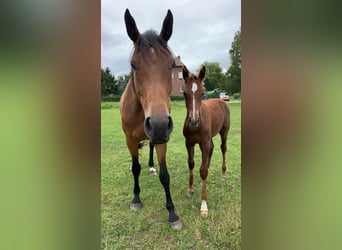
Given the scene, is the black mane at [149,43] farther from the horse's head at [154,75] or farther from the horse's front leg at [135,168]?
the horse's front leg at [135,168]

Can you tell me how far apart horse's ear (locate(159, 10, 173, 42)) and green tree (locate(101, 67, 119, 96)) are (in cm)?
39

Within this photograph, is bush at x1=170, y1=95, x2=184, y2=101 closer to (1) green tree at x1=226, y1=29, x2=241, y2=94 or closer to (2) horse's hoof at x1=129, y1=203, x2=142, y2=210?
(1) green tree at x1=226, y1=29, x2=241, y2=94

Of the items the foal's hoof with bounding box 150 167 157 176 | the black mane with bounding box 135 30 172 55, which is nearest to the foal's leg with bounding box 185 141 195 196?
the foal's hoof with bounding box 150 167 157 176

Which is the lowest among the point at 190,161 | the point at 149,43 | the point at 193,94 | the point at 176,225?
the point at 176,225

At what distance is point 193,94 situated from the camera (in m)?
1.73

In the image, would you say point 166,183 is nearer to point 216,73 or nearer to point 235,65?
point 216,73

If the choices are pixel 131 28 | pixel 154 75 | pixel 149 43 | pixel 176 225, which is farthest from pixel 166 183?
pixel 131 28

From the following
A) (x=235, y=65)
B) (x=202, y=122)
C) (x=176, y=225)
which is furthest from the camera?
(x=202, y=122)

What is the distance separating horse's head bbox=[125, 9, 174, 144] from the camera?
3.39 ft

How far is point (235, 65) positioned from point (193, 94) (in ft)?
3.23
